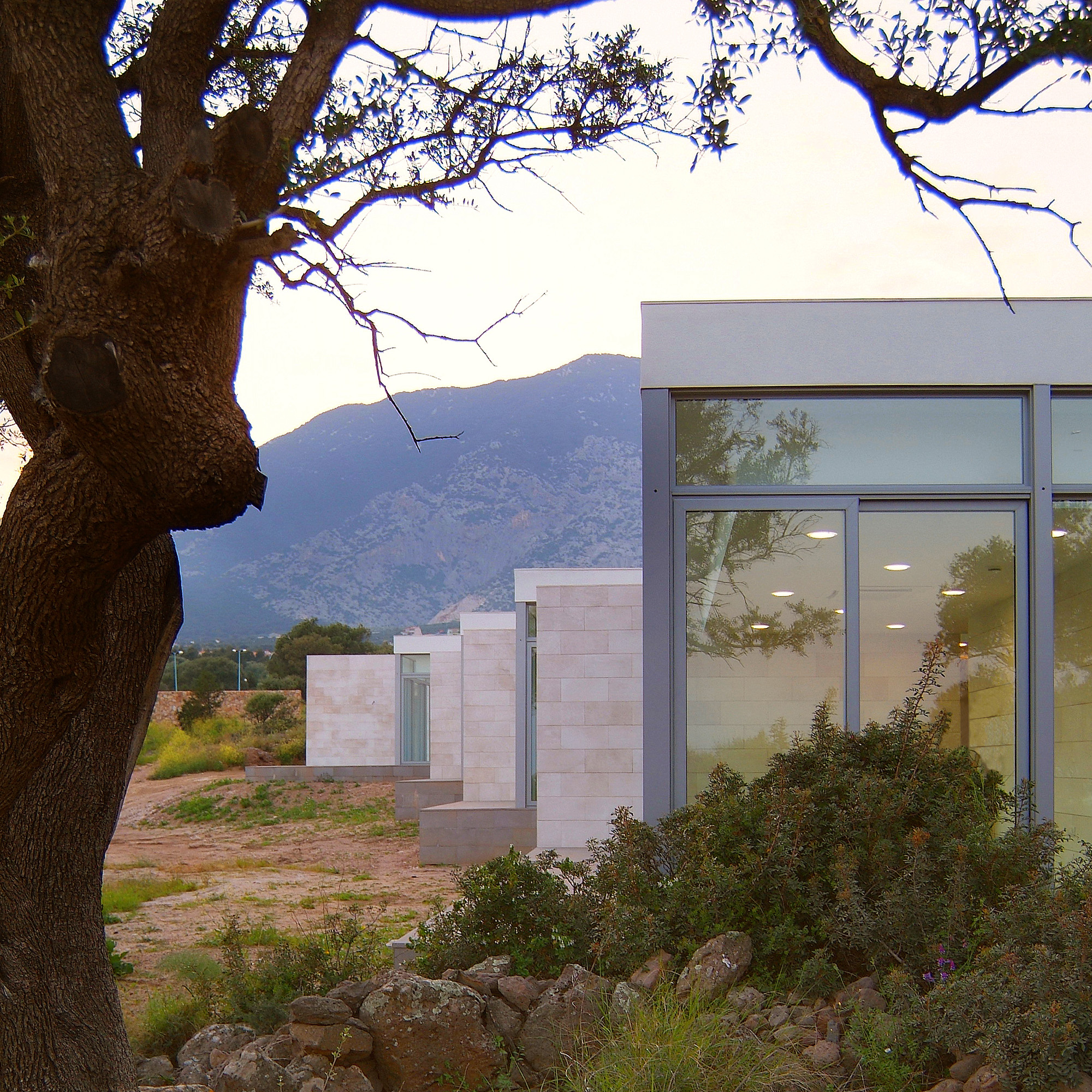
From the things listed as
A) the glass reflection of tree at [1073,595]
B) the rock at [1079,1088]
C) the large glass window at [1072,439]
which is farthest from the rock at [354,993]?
the large glass window at [1072,439]

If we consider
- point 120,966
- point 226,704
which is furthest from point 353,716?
point 120,966

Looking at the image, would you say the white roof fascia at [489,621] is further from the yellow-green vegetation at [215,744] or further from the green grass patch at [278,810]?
the yellow-green vegetation at [215,744]

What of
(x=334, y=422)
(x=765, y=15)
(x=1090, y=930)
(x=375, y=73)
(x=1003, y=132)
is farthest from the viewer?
(x=334, y=422)

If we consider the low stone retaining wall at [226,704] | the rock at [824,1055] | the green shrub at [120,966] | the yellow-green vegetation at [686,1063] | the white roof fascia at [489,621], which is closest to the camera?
the yellow-green vegetation at [686,1063]

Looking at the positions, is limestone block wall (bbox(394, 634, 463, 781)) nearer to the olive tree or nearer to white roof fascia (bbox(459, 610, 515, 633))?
white roof fascia (bbox(459, 610, 515, 633))

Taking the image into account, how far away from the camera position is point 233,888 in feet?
36.6

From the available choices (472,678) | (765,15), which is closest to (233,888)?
(472,678)

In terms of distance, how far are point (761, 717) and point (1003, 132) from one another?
2943 millimetres

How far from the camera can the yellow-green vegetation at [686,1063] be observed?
3055 mm

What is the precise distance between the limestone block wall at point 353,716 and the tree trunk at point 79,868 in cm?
2140

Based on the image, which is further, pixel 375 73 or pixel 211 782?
pixel 211 782

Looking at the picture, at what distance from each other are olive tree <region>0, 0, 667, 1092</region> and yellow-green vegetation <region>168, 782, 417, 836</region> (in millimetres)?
13192

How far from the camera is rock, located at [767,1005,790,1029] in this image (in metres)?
3.56

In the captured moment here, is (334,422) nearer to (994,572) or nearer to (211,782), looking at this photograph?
(211,782)
